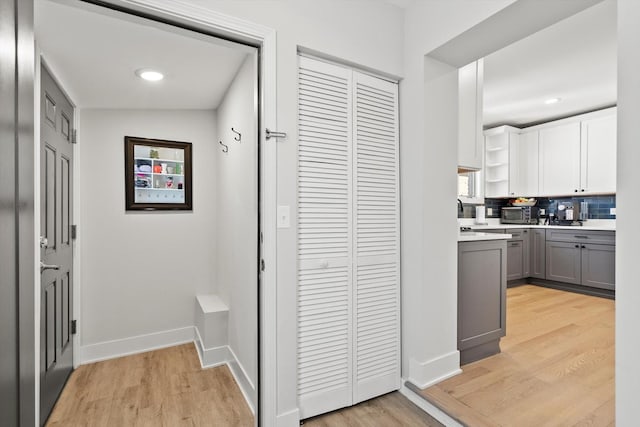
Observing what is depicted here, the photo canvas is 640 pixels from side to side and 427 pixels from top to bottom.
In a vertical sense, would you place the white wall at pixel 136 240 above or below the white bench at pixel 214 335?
above

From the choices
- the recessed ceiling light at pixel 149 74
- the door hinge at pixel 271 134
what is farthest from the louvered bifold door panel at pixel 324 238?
the recessed ceiling light at pixel 149 74

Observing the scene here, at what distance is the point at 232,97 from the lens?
2518 millimetres

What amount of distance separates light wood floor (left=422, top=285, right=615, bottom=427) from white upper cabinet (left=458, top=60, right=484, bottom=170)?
56.8 inches

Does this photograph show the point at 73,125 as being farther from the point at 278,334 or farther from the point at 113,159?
the point at 278,334

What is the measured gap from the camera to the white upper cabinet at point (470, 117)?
2.44 meters

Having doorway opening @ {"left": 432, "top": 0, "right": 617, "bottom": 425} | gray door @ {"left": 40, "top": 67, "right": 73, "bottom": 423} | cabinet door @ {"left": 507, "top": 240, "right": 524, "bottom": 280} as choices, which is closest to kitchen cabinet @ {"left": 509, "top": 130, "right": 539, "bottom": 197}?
doorway opening @ {"left": 432, "top": 0, "right": 617, "bottom": 425}

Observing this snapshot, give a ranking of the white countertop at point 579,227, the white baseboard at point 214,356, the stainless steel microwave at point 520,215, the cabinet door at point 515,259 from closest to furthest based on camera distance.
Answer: the white baseboard at point 214,356 < the white countertop at point 579,227 < the cabinet door at point 515,259 < the stainless steel microwave at point 520,215

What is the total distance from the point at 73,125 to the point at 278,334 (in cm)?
205

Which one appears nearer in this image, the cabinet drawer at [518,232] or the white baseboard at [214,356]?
the white baseboard at [214,356]

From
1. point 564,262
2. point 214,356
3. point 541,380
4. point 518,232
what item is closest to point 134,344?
point 214,356

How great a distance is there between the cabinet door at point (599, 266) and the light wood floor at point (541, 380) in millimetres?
1050

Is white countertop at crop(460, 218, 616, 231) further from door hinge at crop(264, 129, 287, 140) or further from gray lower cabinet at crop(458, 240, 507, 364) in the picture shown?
door hinge at crop(264, 129, 287, 140)

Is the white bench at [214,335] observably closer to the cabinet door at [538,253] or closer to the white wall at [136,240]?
the white wall at [136,240]

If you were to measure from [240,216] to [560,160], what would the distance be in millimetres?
4878
